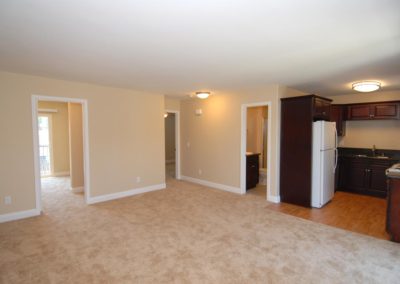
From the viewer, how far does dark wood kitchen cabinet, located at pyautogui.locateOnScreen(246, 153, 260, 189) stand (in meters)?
5.69

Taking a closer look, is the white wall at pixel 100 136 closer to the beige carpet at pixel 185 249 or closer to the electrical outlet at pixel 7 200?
the electrical outlet at pixel 7 200

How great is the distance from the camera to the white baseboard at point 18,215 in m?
3.77

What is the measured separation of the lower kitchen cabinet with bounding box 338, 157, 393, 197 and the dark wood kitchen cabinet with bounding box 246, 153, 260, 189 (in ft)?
6.73

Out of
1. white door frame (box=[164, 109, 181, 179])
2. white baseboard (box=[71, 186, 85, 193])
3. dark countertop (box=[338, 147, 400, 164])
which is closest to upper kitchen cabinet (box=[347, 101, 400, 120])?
dark countertop (box=[338, 147, 400, 164])

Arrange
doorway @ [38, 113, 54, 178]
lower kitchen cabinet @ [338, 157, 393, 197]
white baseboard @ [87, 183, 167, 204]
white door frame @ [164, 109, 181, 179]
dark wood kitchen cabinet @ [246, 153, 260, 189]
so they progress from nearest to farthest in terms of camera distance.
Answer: white baseboard @ [87, 183, 167, 204], lower kitchen cabinet @ [338, 157, 393, 197], dark wood kitchen cabinet @ [246, 153, 260, 189], white door frame @ [164, 109, 181, 179], doorway @ [38, 113, 54, 178]

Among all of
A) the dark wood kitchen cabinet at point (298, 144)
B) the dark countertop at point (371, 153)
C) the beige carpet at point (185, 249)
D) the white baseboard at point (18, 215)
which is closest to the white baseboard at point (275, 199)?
the dark wood kitchen cabinet at point (298, 144)

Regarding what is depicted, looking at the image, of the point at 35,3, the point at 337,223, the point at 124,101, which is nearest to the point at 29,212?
the point at 124,101

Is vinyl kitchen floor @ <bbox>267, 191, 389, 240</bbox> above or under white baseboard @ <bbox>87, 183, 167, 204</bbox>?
under

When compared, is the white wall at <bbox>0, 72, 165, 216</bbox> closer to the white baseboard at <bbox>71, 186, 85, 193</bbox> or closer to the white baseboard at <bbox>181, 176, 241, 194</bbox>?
the white baseboard at <bbox>181, 176, 241, 194</bbox>

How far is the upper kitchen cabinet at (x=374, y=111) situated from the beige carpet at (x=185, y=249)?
3483 millimetres

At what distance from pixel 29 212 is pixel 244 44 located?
14.6 feet

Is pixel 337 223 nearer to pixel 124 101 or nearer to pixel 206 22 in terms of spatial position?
pixel 206 22

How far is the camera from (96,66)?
3.35m

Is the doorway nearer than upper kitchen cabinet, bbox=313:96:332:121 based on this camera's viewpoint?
No
